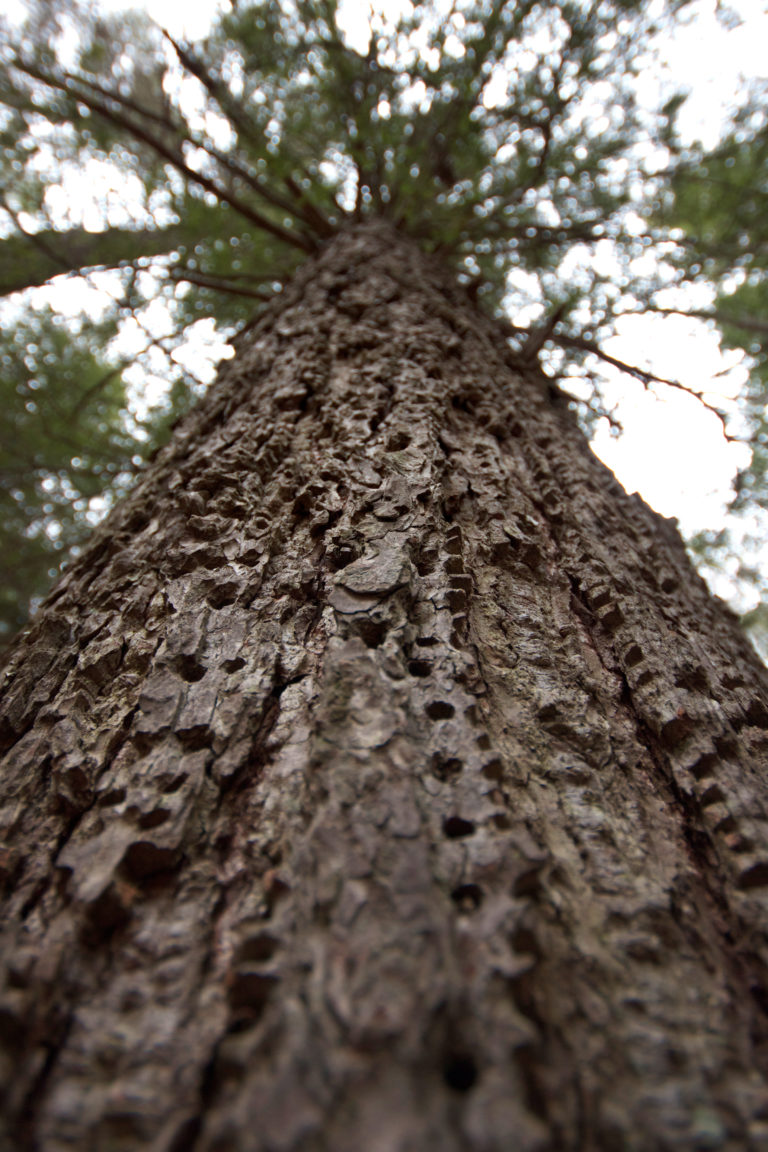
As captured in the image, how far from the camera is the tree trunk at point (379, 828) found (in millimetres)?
551

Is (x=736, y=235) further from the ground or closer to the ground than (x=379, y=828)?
further from the ground

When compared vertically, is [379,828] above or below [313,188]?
below

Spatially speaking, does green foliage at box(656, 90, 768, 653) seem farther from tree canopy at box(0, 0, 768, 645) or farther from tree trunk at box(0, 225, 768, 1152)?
tree trunk at box(0, 225, 768, 1152)

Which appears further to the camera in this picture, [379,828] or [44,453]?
[44,453]

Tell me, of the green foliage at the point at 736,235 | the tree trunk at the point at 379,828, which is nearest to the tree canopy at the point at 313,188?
the green foliage at the point at 736,235

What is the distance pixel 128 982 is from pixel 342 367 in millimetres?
1727

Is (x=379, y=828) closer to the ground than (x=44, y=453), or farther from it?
closer to the ground

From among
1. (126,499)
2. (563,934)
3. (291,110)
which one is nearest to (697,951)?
(563,934)

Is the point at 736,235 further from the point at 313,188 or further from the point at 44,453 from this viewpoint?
the point at 44,453

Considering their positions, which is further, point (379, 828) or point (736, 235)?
point (736, 235)

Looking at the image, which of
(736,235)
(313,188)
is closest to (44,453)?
(313,188)

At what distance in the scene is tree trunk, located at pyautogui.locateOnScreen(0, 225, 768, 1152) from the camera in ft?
1.81

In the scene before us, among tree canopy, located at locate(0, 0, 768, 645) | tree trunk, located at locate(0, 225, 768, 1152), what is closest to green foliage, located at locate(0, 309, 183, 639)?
tree canopy, located at locate(0, 0, 768, 645)

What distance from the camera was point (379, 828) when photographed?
0.72 meters
